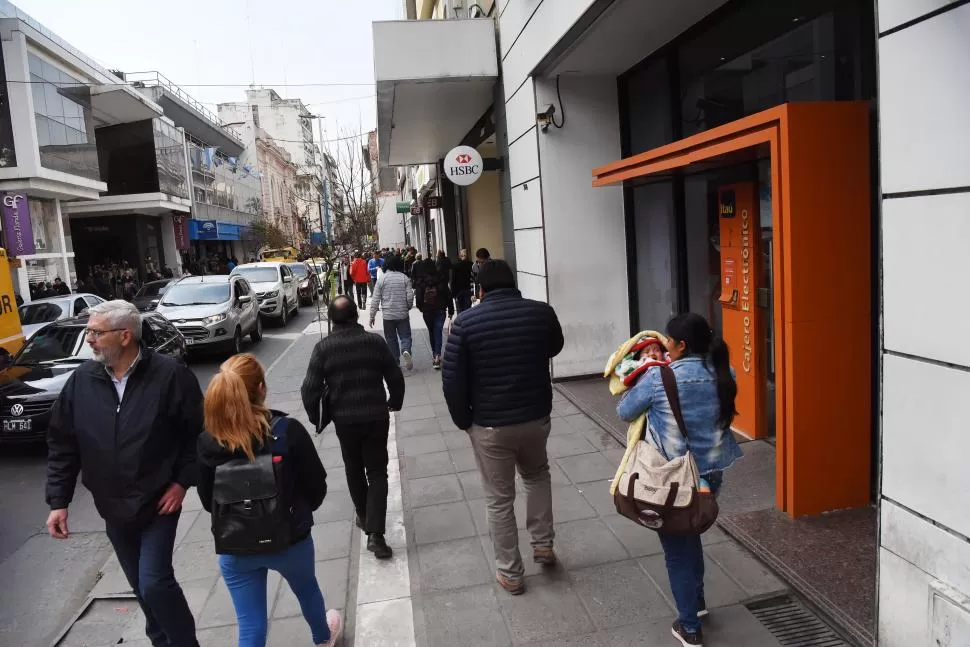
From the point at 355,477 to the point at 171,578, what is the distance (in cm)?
154

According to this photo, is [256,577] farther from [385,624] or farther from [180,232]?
[180,232]

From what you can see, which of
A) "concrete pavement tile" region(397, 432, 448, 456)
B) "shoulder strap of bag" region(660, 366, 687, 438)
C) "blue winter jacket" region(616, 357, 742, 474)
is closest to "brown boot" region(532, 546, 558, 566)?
"blue winter jacket" region(616, 357, 742, 474)

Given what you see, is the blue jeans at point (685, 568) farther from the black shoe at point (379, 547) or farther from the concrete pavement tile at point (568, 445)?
the concrete pavement tile at point (568, 445)

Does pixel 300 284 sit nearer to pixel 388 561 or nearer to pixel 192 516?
pixel 192 516

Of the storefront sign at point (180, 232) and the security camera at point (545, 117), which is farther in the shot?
the storefront sign at point (180, 232)

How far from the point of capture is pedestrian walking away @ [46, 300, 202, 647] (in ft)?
10.4

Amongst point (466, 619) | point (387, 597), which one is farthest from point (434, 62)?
point (466, 619)

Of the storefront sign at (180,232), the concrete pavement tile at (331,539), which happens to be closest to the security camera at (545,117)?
the concrete pavement tile at (331,539)

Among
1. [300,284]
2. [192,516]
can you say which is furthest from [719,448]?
[300,284]

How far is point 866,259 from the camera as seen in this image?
14.4 feet

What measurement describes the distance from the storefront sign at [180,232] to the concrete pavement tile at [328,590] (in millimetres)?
39617

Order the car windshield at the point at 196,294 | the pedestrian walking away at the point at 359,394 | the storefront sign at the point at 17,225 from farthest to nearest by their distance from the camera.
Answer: the storefront sign at the point at 17,225 < the car windshield at the point at 196,294 < the pedestrian walking away at the point at 359,394

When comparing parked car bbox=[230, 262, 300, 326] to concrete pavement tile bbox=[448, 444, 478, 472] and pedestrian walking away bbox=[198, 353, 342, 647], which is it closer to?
concrete pavement tile bbox=[448, 444, 478, 472]

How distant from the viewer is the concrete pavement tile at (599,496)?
507cm
